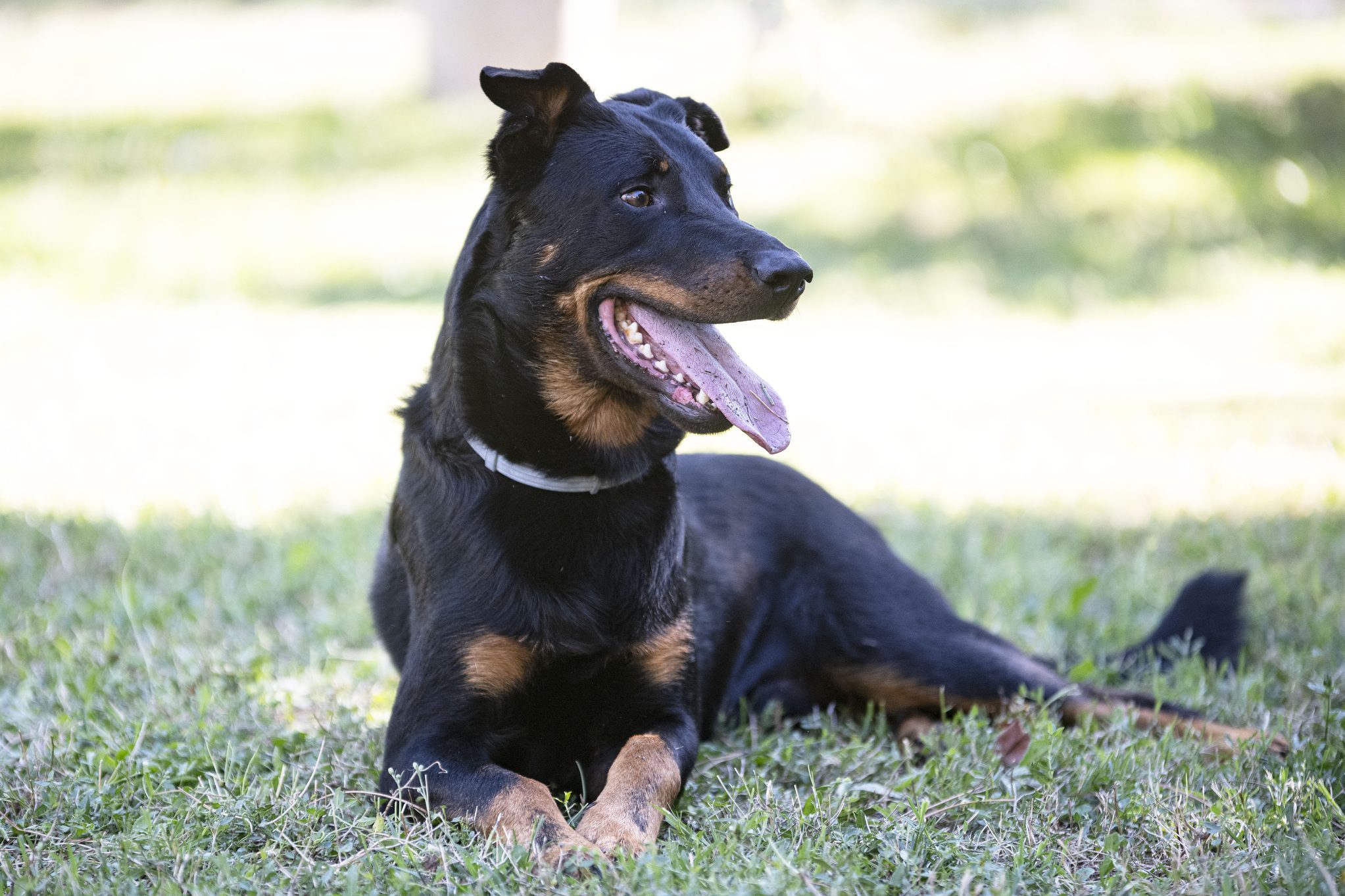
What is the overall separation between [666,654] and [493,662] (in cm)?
46

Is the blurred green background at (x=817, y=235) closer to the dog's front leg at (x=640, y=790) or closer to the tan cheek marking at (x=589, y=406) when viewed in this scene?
the tan cheek marking at (x=589, y=406)

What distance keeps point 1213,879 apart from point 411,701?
6.06ft

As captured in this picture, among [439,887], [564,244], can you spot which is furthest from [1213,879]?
[564,244]

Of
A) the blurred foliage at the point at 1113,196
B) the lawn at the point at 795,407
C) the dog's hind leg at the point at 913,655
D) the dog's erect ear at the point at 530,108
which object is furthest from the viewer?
the blurred foliage at the point at 1113,196

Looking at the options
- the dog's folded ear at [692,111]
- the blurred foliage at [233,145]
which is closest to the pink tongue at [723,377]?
the dog's folded ear at [692,111]

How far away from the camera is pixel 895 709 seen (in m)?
3.86

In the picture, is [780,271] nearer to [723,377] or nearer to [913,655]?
[723,377]

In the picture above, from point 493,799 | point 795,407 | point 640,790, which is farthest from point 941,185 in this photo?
point 493,799

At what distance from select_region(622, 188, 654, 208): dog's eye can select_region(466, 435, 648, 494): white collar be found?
2.31ft

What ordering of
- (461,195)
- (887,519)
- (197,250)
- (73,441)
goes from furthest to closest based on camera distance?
(461,195) → (197,250) → (73,441) → (887,519)

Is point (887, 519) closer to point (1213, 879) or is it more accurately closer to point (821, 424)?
point (821, 424)

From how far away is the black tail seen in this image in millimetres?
4227

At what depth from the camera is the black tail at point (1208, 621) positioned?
4227 millimetres

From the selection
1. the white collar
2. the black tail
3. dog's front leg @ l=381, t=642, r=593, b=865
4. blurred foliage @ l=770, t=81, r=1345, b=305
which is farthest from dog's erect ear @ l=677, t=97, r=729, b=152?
blurred foliage @ l=770, t=81, r=1345, b=305
